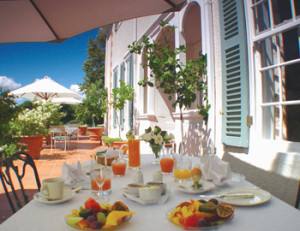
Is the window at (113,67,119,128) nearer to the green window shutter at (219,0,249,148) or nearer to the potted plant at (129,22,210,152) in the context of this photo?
the potted plant at (129,22,210,152)

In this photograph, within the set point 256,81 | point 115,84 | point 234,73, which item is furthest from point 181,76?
point 115,84

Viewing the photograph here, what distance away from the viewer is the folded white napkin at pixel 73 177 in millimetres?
1300

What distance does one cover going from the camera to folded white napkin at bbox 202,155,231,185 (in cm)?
128

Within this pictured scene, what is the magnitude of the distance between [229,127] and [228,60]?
2.50 feet

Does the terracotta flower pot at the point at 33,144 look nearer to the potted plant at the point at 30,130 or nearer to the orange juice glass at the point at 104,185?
the potted plant at the point at 30,130

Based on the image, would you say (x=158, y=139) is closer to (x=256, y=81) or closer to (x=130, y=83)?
(x=256, y=81)

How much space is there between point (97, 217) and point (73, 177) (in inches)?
23.9

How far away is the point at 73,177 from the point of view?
52.5 inches

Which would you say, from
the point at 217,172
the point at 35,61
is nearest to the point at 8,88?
the point at 217,172

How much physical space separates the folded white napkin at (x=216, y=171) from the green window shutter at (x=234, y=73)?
4.41ft

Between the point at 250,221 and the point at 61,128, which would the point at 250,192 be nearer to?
the point at 250,221

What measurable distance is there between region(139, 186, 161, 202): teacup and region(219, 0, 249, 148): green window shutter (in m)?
1.82

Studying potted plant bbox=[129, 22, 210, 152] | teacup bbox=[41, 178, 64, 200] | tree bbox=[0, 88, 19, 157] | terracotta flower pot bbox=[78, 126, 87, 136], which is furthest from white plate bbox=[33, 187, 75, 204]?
terracotta flower pot bbox=[78, 126, 87, 136]

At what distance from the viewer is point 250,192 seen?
1116mm
